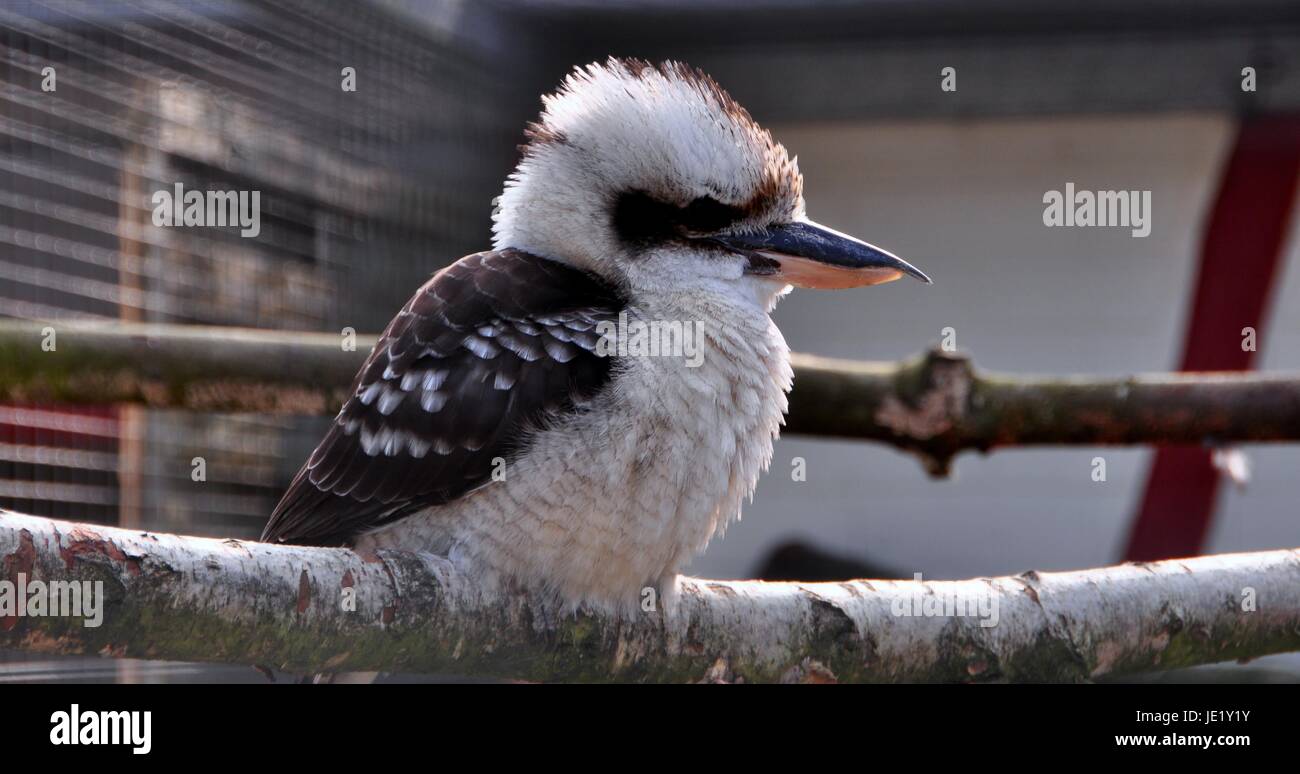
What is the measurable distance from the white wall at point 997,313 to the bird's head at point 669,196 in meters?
2.84

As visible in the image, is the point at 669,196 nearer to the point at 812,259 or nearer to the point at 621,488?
the point at 812,259

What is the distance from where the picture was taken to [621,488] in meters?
1.46

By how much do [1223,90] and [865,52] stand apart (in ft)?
3.55

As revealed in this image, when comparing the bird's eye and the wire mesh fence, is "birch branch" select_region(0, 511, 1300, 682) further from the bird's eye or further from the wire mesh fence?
the wire mesh fence

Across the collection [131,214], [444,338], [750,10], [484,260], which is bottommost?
[444,338]

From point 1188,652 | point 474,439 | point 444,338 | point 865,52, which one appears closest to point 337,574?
point 474,439

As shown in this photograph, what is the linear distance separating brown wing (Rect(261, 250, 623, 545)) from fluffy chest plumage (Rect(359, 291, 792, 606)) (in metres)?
0.03

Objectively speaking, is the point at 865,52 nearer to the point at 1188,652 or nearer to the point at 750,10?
the point at 750,10

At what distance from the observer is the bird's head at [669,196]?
1.64m

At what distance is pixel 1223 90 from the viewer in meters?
3.89

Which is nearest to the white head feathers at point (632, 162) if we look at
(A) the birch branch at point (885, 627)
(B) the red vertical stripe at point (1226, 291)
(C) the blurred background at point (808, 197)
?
(A) the birch branch at point (885, 627)

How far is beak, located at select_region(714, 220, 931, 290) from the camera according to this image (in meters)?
1.68

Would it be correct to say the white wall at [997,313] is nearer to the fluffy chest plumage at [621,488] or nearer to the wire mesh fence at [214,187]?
the wire mesh fence at [214,187]

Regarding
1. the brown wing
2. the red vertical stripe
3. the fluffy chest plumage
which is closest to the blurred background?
the red vertical stripe
